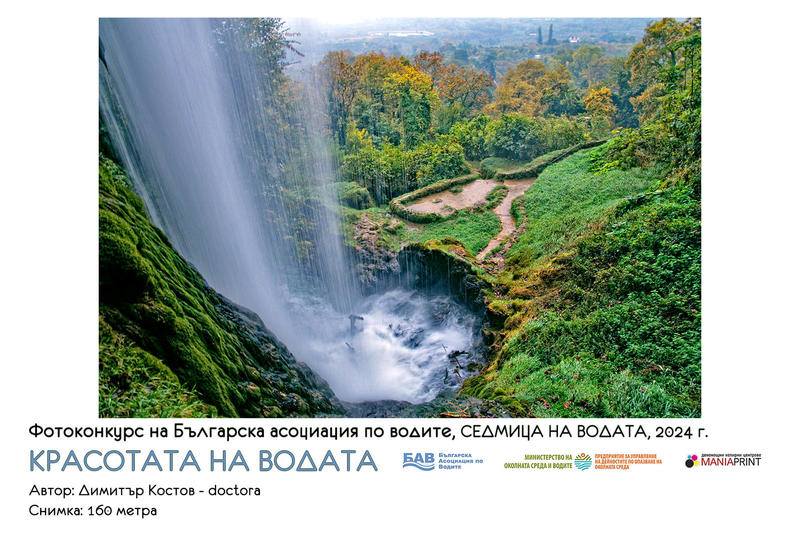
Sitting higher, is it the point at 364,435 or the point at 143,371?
the point at 143,371

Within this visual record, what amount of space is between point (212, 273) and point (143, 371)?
4424 mm

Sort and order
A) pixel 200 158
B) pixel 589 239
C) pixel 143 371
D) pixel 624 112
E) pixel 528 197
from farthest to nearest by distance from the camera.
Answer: pixel 624 112
pixel 528 197
pixel 200 158
pixel 589 239
pixel 143 371

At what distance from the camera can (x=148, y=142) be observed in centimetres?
713

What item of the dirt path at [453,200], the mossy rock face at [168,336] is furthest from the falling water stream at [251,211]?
the dirt path at [453,200]

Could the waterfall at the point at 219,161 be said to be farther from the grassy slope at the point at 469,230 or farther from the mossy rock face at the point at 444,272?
the grassy slope at the point at 469,230

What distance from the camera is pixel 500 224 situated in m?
13.0

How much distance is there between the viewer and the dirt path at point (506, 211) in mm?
12094

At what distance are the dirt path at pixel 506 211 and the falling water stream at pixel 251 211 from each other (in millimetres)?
2708

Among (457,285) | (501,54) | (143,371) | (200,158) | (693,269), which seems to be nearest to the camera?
(143,371)

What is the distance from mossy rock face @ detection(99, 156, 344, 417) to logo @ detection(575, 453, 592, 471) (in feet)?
8.66

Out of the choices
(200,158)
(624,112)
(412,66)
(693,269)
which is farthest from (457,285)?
(624,112)

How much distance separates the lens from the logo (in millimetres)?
4445
